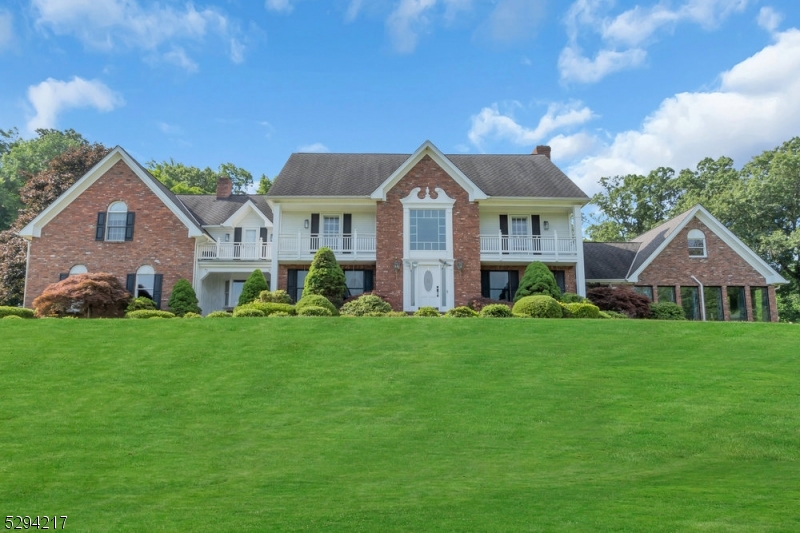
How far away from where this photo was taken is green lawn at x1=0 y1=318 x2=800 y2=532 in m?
8.28

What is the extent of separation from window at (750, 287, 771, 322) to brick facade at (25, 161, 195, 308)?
1066 inches

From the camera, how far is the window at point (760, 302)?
1200 inches

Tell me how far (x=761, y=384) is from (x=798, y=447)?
333 cm

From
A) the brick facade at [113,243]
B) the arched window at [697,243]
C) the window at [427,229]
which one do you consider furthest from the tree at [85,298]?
the arched window at [697,243]

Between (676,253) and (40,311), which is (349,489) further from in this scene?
(676,253)

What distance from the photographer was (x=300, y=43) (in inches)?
854

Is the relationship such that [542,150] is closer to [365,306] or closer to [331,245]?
[331,245]

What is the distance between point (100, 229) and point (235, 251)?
20.2 feet

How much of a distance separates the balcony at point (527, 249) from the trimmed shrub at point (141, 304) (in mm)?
14716

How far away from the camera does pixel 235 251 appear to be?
31.2 m

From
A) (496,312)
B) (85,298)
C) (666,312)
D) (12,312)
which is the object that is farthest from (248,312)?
(666,312)

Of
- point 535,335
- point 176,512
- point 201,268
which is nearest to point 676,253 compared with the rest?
point 535,335

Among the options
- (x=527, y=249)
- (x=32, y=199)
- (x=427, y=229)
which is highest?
(x=32, y=199)

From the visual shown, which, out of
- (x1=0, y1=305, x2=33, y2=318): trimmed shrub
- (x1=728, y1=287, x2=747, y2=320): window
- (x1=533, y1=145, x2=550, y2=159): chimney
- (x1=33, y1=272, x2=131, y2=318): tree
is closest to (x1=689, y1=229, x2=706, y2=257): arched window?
(x1=728, y1=287, x2=747, y2=320): window
